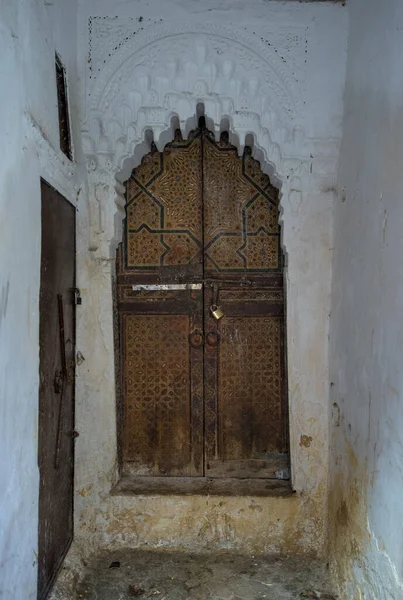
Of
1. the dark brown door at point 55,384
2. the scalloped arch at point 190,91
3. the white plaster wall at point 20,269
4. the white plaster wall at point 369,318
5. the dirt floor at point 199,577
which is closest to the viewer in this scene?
the white plaster wall at point 20,269

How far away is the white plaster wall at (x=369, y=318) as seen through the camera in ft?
6.16

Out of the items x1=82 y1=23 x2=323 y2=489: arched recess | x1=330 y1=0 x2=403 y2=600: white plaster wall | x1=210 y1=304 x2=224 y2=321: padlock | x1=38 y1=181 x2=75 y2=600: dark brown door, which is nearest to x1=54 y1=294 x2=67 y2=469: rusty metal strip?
x1=38 y1=181 x2=75 y2=600: dark brown door

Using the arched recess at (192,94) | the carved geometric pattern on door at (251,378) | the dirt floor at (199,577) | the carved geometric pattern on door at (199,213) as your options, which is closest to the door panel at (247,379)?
the carved geometric pattern on door at (251,378)

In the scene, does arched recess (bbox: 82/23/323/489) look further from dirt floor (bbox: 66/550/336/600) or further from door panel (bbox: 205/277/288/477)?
dirt floor (bbox: 66/550/336/600)

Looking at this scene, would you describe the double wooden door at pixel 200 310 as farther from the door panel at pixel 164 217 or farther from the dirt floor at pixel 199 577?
the dirt floor at pixel 199 577

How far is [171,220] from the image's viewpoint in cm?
298

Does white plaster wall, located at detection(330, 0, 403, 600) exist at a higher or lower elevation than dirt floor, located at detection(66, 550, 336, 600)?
higher

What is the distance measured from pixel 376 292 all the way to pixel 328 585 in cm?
157

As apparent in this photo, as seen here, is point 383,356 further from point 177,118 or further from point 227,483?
point 177,118

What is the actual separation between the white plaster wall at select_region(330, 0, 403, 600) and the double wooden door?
0.44m

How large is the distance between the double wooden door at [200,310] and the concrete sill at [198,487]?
62 millimetres

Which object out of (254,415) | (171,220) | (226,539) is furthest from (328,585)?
(171,220)

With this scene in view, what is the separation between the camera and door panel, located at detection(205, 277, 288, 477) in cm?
298

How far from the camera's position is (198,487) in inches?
114
